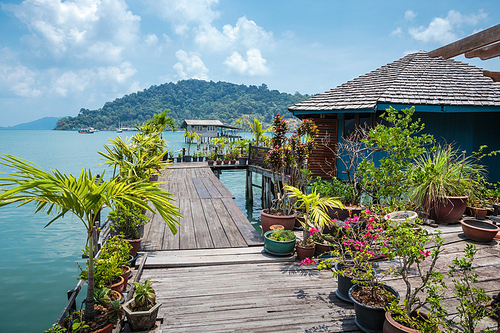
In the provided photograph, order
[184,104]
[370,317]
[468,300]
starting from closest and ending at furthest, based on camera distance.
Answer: [468,300], [370,317], [184,104]

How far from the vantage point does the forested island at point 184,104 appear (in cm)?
10312

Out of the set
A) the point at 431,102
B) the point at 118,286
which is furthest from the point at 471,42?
the point at 431,102

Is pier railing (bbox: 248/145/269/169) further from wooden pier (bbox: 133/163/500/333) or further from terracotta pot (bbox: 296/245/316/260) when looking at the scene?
terracotta pot (bbox: 296/245/316/260)

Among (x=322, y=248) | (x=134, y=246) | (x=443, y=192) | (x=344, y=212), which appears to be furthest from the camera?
(x=443, y=192)

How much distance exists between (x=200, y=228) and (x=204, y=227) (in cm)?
10

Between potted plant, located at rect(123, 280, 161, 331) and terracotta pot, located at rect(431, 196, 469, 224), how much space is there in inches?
246

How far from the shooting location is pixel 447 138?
947 cm

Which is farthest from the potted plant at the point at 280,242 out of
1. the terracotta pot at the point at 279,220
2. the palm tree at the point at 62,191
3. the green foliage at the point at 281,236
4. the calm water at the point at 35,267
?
the calm water at the point at 35,267

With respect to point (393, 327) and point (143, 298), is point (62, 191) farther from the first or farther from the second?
point (393, 327)

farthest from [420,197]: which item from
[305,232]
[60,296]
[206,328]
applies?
[60,296]

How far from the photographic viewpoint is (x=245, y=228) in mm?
6469

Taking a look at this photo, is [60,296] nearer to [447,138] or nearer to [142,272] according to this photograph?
[142,272]

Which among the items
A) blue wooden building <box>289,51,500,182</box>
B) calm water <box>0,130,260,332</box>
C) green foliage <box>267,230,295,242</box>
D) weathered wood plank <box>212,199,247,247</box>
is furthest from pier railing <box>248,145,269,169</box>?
green foliage <box>267,230,295,242</box>

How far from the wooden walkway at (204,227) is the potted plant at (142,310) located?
4.08ft
